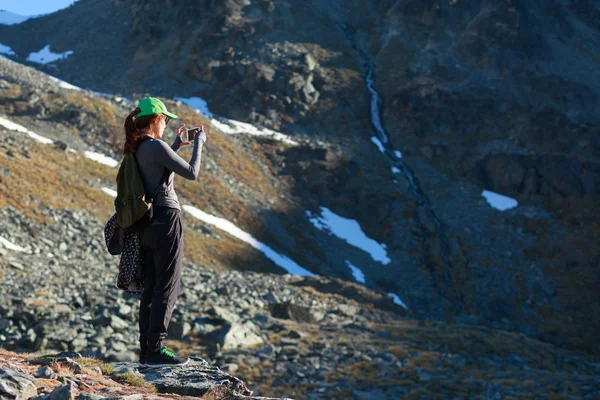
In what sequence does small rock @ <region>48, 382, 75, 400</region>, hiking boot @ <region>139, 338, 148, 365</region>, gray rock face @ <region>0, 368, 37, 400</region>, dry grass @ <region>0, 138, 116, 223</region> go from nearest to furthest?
1. gray rock face @ <region>0, 368, 37, 400</region>
2. small rock @ <region>48, 382, 75, 400</region>
3. hiking boot @ <region>139, 338, 148, 365</region>
4. dry grass @ <region>0, 138, 116, 223</region>

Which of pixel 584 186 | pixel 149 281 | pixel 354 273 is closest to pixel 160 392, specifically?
pixel 149 281

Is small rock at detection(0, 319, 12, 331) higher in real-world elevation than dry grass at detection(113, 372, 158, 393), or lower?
lower

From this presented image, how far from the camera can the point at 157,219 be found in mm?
7656

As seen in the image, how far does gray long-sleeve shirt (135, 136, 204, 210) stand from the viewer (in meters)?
7.48

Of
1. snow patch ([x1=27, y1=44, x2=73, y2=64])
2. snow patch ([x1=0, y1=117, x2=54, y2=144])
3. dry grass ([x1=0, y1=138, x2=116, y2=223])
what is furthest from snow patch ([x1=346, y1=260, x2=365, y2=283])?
snow patch ([x1=27, y1=44, x2=73, y2=64])

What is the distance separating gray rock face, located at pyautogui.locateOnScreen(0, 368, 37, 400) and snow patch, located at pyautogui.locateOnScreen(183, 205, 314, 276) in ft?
130

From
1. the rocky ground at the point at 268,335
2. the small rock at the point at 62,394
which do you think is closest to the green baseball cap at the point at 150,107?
the small rock at the point at 62,394

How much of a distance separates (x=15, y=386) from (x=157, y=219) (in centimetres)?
236

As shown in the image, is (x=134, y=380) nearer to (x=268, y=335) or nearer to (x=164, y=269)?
(x=164, y=269)

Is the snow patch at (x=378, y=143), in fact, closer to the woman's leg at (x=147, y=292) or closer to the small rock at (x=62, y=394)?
the woman's leg at (x=147, y=292)

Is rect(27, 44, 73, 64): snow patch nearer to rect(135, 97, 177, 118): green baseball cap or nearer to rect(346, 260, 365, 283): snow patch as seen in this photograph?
rect(346, 260, 365, 283): snow patch

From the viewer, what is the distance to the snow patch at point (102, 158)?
4897 cm

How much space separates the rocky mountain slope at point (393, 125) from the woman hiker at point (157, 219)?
29172mm

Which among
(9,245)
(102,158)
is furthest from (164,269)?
(102,158)
